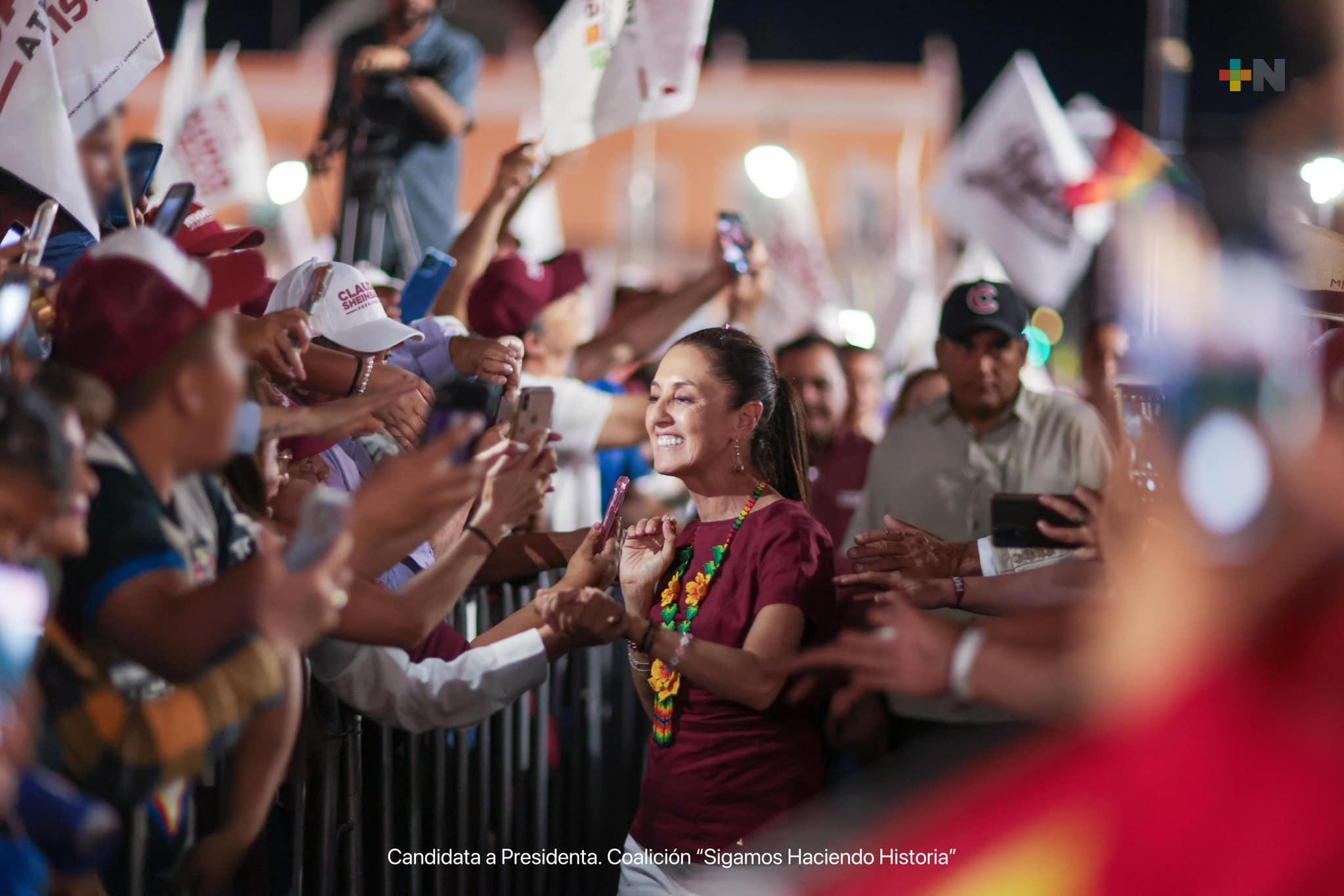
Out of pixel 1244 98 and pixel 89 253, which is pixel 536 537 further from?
pixel 1244 98

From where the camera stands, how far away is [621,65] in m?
5.87

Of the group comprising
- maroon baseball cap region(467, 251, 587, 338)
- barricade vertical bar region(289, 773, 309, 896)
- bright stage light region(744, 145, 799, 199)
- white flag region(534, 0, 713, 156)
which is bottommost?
barricade vertical bar region(289, 773, 309, 896)

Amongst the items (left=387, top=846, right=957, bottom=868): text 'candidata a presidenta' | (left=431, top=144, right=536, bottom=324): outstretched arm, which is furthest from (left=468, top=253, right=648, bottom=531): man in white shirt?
(left=387, top=846, right=957, bottom=868): text 'candidata a presidenta'

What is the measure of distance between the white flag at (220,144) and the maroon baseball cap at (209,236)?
3909 mm

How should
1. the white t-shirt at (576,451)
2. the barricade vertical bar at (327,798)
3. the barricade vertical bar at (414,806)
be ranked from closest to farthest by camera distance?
A: 1. the barricade vertical bar at (327,798)
2. the barricade vertical bar at (414,806)
3. the white t-shirt at (576,451)

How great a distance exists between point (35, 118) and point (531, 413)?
6.41 ft

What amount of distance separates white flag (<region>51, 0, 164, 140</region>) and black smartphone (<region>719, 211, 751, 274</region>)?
238 centimetres

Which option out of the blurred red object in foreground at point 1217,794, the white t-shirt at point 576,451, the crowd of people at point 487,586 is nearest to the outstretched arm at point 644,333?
the white t-shirt at point 576,451

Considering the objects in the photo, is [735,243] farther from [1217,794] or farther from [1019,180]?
[1019,180]

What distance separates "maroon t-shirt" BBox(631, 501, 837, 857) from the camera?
3402 millimetres

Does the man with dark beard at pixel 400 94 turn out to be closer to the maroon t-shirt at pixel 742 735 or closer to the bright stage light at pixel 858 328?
the maroon t-shirt at pixel 742 735

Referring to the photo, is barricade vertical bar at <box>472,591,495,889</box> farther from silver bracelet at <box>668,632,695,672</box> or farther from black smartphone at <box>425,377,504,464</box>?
black smartphone at <box>425,377,504,464</box>

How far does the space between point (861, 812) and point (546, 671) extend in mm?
852

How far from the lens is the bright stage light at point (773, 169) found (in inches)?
380
